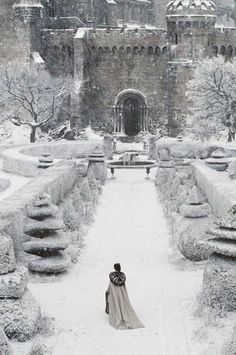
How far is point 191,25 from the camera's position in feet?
157

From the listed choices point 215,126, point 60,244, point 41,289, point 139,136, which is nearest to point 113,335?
point 41,289

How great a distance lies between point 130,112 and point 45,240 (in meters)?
39.5

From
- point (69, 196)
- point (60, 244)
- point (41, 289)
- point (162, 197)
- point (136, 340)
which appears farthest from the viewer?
point (162, 197)

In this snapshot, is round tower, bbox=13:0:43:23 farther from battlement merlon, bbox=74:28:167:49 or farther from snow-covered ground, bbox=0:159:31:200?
snow-covered ground, bbox=0:159:31:200

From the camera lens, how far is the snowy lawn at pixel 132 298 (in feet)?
32.3

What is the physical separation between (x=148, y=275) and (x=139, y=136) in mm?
37331

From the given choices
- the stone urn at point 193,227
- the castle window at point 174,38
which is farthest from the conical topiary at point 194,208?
the castle window at point 174,38

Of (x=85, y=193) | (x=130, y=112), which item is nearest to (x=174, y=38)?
(x=130, y=112)

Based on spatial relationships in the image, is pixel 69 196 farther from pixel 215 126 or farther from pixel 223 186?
pixel 215 126

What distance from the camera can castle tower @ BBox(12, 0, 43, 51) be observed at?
49.5m

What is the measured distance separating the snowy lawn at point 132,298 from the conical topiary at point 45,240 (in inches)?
13.2

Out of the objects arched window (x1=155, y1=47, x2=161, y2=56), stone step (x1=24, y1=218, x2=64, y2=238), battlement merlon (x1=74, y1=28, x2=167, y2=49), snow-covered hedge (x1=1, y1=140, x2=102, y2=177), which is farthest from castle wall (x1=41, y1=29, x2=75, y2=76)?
stone step (x1=24, y1=218, x2=64, y2=238)

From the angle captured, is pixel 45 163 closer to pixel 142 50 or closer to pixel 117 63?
pixel 117 63

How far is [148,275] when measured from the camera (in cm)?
1364
